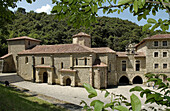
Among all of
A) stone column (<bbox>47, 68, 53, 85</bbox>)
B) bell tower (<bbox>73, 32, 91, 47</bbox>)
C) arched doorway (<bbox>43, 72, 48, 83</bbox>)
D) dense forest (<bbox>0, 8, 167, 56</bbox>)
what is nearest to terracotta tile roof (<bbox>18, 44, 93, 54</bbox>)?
bell tower (<bbox>73, 32, 91, 47</bbox>)

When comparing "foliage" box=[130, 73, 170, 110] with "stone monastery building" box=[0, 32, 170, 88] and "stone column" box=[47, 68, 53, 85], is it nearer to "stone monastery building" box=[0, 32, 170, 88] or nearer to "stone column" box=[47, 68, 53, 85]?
"stone monastery building" box=[0, 32, 170, 88]

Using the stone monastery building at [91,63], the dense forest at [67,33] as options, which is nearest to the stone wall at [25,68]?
the stone monastery building at [91,63]

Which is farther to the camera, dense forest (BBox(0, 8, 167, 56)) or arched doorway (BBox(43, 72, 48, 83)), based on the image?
dense forest (BBox(0, 8, 167, 56))

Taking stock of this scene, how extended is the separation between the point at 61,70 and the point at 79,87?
4.58 metres

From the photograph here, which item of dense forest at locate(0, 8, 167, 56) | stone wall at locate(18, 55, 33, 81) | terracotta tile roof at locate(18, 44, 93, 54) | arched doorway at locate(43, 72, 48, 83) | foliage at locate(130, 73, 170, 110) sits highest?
dense forest at locate(0, 8, 167, 56)

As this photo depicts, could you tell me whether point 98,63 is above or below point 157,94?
below

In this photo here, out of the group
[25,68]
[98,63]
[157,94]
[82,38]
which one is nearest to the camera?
[157,94]

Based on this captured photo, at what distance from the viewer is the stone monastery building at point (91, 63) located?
1991cm

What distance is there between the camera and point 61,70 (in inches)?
810

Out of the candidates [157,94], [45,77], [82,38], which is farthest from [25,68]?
[157,94]

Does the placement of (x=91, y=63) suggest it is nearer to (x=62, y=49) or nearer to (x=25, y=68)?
(x=62, y=49)

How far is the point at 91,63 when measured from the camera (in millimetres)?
19422

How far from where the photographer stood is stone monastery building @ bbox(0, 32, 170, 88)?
1991 cm

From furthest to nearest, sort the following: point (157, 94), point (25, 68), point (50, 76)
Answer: point (25, 68)
point (50, 76)
point (157, 94)
